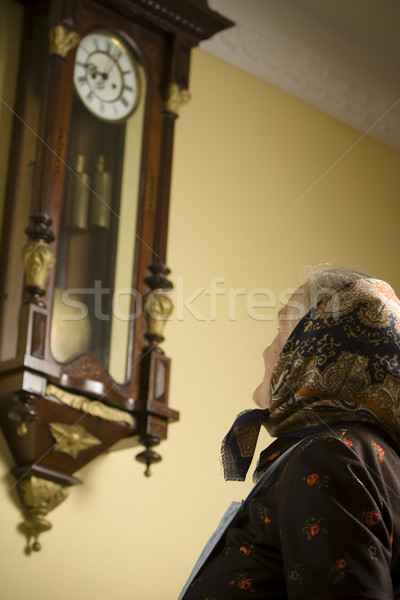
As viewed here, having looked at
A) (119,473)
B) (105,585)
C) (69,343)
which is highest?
(69,343)

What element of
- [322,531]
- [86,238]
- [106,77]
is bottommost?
[322,531]

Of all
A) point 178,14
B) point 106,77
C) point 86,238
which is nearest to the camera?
point 86,238

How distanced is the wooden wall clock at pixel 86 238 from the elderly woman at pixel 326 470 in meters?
0.85

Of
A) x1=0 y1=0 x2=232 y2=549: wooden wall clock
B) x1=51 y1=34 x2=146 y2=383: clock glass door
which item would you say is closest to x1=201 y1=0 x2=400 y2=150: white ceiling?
x1=0 y1=0 x2=232 y2=549: wooden wall clock

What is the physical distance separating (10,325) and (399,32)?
5.84ft

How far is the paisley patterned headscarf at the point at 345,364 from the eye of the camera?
36.5 inches

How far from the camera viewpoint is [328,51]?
9.73 feet

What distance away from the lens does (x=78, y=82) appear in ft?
6.75

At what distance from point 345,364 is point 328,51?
2262 mm

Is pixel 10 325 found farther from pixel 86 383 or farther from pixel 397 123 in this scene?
pixel 397 123

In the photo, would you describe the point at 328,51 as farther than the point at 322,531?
Yes

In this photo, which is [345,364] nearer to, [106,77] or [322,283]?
[322,283]

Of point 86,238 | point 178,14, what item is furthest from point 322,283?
point 178,14

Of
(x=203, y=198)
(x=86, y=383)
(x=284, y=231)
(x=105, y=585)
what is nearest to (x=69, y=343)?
(x=86, y=383)
